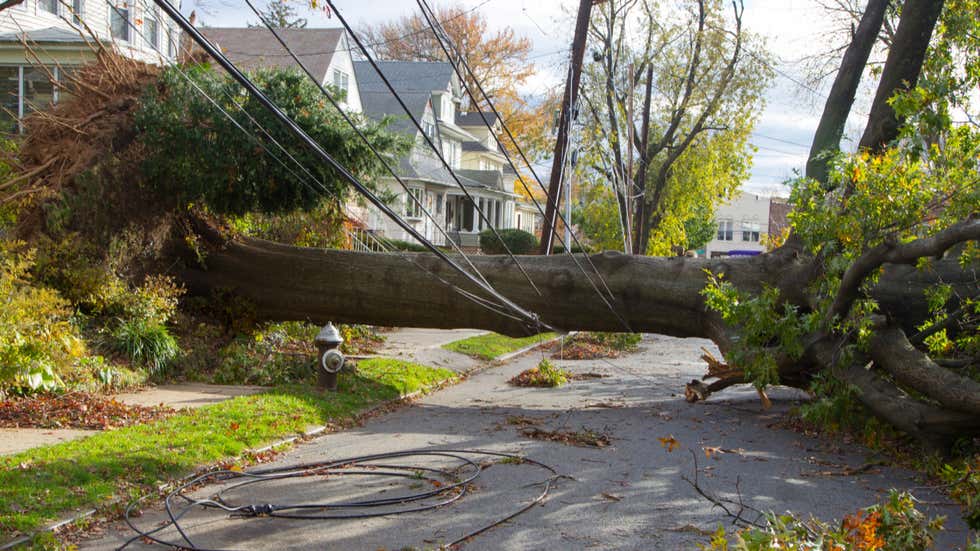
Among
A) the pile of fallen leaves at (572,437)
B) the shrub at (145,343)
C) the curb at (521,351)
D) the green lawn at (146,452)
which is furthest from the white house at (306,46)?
the pile of fallen leaves at (572,437)

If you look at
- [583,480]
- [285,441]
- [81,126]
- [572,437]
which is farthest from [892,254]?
[81,126]

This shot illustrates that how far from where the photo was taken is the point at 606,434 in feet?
37.1

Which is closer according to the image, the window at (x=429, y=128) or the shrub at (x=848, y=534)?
the shrub at (x=848, y=534)

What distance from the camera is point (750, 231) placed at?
82.6 meters

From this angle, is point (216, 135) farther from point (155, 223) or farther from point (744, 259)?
point (744, 259)

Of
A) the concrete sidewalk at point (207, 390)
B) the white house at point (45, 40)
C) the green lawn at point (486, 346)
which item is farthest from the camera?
Result: the white house at point (45, 40)

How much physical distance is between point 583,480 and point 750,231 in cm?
7748

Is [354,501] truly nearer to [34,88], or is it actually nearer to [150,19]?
[150,19]

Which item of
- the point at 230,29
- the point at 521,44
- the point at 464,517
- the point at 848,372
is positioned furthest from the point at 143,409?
the point at 521,44

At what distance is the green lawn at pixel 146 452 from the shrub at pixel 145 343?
6.20 ft

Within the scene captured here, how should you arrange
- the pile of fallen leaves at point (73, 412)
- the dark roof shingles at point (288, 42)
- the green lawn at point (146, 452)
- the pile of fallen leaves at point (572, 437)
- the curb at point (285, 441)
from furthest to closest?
the dark roof shingles at point (288, 42), the pile of fallen leaves at point (572, 437), the pile of fallen leaves at point (73, 412), the green lawn at point (146, 452), the curb at point (285, 441)

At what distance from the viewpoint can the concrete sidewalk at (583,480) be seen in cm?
674

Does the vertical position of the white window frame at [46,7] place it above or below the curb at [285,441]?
above

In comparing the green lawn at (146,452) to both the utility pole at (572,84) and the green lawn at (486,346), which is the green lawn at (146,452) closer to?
the green lawn at (486,346)
